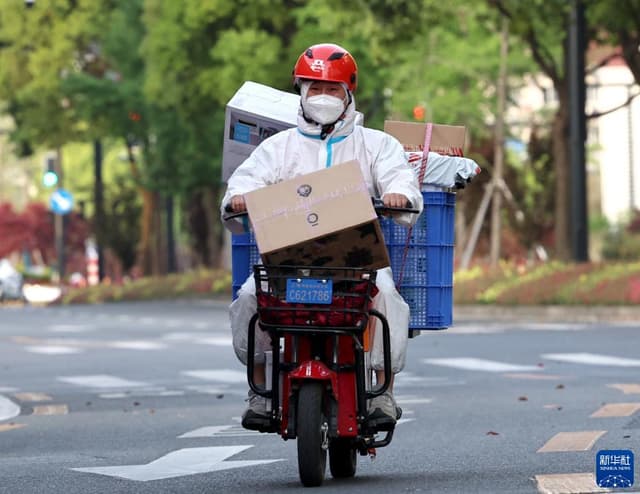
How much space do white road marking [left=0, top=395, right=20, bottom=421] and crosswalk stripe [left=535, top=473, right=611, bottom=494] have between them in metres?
6.83

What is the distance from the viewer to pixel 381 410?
28.7ft

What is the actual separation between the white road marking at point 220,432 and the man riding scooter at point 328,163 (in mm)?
3364

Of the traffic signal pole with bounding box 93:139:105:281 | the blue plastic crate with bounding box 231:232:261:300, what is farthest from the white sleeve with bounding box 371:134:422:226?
the traffic signal pole with bounding box 93:139:105:281

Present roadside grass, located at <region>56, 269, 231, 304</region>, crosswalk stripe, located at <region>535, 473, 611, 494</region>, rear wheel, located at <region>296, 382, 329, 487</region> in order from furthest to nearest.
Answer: roadside grass, located at <region>56, 269, 231, 304</region>
rear wheel, located at <region>296, 382, 329, 487</region>
crosswalk stripe, located at <region>535, 473, 611, 494</region>

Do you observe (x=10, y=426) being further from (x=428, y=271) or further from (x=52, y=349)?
(x=52, y=349)

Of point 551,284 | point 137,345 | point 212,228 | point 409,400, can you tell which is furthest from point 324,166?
point 212,228

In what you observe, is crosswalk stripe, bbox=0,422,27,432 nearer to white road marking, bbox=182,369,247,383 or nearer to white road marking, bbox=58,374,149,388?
white road marking, bbox=58,374,149,388

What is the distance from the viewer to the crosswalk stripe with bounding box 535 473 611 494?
7.82 m

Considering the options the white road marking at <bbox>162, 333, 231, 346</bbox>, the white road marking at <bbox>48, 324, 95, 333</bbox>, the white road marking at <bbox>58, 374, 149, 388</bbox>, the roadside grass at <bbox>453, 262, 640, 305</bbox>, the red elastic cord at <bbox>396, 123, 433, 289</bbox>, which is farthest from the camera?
the white road marking at <bbox>48, 324, 95, 333</bbox>

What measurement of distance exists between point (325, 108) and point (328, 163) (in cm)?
25

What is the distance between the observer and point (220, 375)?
62.6 ft

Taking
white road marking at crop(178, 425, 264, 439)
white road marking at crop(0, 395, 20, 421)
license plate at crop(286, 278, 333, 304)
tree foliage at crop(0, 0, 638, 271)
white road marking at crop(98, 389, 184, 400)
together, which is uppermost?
tree foliage at crop(0, 0, 638, 271)

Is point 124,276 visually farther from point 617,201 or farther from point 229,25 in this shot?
point 617,201

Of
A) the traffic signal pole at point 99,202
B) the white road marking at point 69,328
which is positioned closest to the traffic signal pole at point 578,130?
the white road marking at point 69,328
